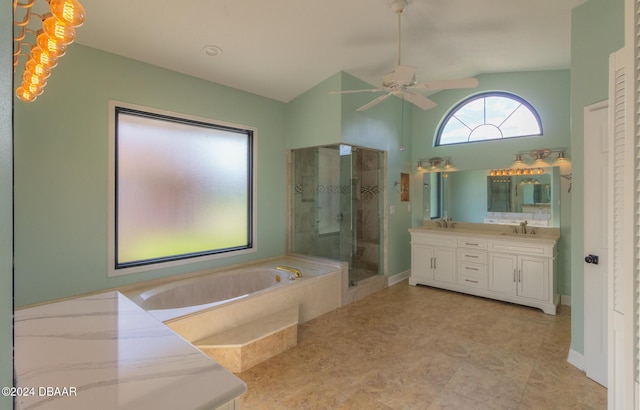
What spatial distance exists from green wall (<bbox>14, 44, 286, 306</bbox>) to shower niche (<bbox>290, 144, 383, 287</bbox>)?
5.94 feet

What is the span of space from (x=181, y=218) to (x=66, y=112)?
1.36 m

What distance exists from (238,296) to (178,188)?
1.35 meters

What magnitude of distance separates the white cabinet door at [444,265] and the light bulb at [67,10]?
14.2ft

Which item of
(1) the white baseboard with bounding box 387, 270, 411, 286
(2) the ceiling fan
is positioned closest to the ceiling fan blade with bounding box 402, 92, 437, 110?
(2) the ceiling fan

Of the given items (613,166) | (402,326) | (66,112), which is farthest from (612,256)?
(66,112)

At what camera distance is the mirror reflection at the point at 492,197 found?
12.6 feet

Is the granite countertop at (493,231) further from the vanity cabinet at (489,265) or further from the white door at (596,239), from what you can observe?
the white door at (596,239)

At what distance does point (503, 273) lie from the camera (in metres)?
3.76

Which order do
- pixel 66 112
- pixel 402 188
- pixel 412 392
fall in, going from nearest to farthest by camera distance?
pixel 412 392, pixel 66 112, pixel 402 188

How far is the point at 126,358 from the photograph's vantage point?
834mm

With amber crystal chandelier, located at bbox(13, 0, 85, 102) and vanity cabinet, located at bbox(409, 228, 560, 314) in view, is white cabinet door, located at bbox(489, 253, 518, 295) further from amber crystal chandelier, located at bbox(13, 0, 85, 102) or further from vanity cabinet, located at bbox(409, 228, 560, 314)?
amber crystal chandelier, located at bbox(13, 0, 85, 102)

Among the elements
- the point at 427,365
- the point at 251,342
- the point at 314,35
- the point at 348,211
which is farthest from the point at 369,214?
the point at 251,342

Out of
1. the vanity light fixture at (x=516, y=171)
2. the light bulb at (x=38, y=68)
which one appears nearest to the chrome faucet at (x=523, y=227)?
the vanity light fixture at (x=516, y=171)

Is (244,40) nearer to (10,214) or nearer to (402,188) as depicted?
(10,214)
